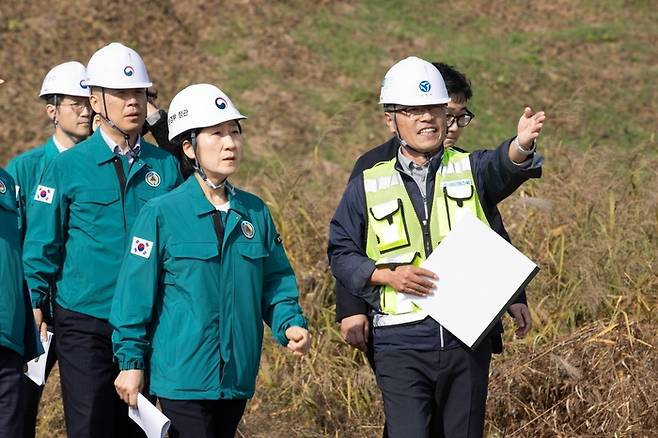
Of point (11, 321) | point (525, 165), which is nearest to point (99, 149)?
point (11, 321)

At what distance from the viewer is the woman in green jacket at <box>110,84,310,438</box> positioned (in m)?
4.69

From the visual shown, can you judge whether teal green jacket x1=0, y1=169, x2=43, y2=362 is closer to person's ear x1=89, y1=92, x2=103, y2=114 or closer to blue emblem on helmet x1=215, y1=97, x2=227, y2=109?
person's ear x1=89, y1=92, x2=103, y2=114

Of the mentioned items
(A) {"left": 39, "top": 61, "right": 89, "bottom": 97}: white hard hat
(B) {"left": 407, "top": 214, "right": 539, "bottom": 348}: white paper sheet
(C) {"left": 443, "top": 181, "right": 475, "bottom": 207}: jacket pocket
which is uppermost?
(A) {"left": 39, "top": 61, "right": 89, "bottom": 97}: white hard hat

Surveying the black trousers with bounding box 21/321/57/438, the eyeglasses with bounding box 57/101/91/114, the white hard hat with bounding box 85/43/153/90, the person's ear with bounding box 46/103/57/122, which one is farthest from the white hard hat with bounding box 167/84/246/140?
the person's ear with bounding box 46/103/57/122

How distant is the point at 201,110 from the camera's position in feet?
16.0

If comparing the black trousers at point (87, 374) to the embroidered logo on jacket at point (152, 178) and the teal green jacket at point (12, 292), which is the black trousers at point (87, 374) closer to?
the teal green jacket at point (12, 292)

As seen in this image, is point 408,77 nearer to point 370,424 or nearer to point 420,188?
point 420,188

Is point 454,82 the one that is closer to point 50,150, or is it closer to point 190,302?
point 190,302

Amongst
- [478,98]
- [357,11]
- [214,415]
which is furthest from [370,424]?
[357,11]

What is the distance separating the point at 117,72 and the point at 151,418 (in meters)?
1.79

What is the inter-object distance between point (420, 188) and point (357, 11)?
616 inches

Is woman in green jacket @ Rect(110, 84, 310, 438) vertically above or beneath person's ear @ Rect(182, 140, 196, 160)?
beneath

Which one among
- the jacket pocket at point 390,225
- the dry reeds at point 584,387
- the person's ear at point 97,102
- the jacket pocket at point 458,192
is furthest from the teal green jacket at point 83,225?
the dry reeds at point 584,387

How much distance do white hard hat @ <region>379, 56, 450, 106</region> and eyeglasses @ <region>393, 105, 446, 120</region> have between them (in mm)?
46
